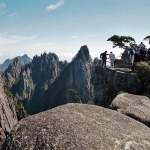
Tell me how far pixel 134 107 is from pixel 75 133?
8.94m

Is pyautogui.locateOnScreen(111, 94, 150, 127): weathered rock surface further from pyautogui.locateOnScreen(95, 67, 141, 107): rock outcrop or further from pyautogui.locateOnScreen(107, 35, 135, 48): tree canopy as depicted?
pyautogui.locateOnScreen(107, 35, 135, 48): tree canopy

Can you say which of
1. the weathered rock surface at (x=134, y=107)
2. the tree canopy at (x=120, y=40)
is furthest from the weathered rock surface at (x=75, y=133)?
the tree canopy at (x=120, y=40)

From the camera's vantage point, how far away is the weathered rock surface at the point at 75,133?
8.10 m

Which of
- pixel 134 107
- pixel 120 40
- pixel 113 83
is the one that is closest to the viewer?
pixel 134 107

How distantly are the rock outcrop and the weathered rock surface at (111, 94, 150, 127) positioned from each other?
9.74 metres

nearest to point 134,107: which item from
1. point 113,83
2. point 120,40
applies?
point 113,83

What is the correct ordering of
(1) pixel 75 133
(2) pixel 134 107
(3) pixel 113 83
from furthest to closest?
(3) pixel 113 83, (2) pixel 134 107, (1) pixel 75 133

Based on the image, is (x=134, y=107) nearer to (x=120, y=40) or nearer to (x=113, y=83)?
(x=113, y=83)

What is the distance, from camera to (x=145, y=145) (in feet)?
28.7

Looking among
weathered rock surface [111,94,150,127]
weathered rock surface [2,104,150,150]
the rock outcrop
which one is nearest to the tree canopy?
the rock outcrop

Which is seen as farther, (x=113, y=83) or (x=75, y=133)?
(x=113, y=83)

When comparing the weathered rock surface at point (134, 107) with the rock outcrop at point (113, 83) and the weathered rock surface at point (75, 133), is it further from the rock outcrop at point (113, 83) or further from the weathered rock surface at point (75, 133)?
the rock outcrop at point (113, 83)

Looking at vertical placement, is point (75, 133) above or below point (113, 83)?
above

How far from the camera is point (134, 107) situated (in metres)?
16.0
